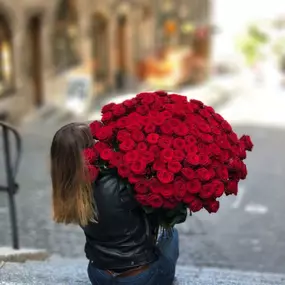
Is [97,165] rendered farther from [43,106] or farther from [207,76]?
[207,76]

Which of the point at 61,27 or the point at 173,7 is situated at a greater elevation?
the point at 173,7

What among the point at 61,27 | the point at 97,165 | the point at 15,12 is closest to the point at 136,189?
the point at 97,165

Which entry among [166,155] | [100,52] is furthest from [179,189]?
[100,52]

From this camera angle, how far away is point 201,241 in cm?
614

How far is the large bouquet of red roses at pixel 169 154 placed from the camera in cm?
293

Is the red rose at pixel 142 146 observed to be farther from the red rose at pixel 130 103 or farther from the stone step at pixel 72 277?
the stone step at pixel 72 277

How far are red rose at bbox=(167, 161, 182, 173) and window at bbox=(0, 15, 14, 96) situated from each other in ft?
35.4

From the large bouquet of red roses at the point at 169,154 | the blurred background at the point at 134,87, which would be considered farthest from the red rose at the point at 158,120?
the blurred background at the point at 134,87

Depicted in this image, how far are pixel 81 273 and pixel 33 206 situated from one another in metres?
3.22

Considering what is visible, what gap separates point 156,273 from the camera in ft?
10.7

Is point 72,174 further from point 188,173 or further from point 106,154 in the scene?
point 188,173

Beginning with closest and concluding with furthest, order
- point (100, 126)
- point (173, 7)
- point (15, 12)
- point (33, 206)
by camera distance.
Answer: point (100, 126)
point (33, 206)
point (15, 12)
point (173, 7)

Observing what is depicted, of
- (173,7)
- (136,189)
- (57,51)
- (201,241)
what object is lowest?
(201,241)

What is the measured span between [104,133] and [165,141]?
314mm
